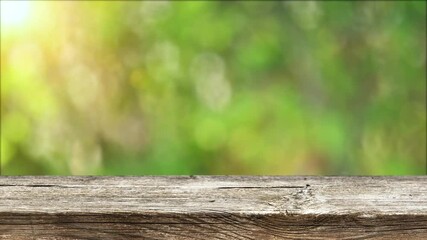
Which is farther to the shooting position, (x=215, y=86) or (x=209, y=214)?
(x=215, y=86)

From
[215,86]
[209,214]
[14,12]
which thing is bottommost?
[209,214]

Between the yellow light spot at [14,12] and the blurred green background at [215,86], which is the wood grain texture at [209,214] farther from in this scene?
the yellow light spot at [14,12]

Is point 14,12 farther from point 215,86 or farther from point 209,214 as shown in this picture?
point 209,214

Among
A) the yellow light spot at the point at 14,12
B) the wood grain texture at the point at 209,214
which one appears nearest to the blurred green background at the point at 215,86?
the yellow light spot at the point at 14,12

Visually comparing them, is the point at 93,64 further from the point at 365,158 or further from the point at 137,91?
the point at 365,158

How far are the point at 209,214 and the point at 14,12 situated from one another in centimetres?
206

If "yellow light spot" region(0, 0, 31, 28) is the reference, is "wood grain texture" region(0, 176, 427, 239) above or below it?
below

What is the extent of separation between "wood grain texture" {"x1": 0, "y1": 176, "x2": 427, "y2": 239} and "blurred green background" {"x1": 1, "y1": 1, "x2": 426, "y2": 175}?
5.93 ft

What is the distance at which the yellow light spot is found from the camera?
8.28ft

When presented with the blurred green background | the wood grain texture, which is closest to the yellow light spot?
the blurred green background

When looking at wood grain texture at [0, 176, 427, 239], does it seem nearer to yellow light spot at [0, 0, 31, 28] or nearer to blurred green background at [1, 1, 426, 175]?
blurred green background at [1, 1, 426, 175]

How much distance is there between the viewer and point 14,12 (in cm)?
254

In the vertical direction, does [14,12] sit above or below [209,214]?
above

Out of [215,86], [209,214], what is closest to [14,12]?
[215,86]
